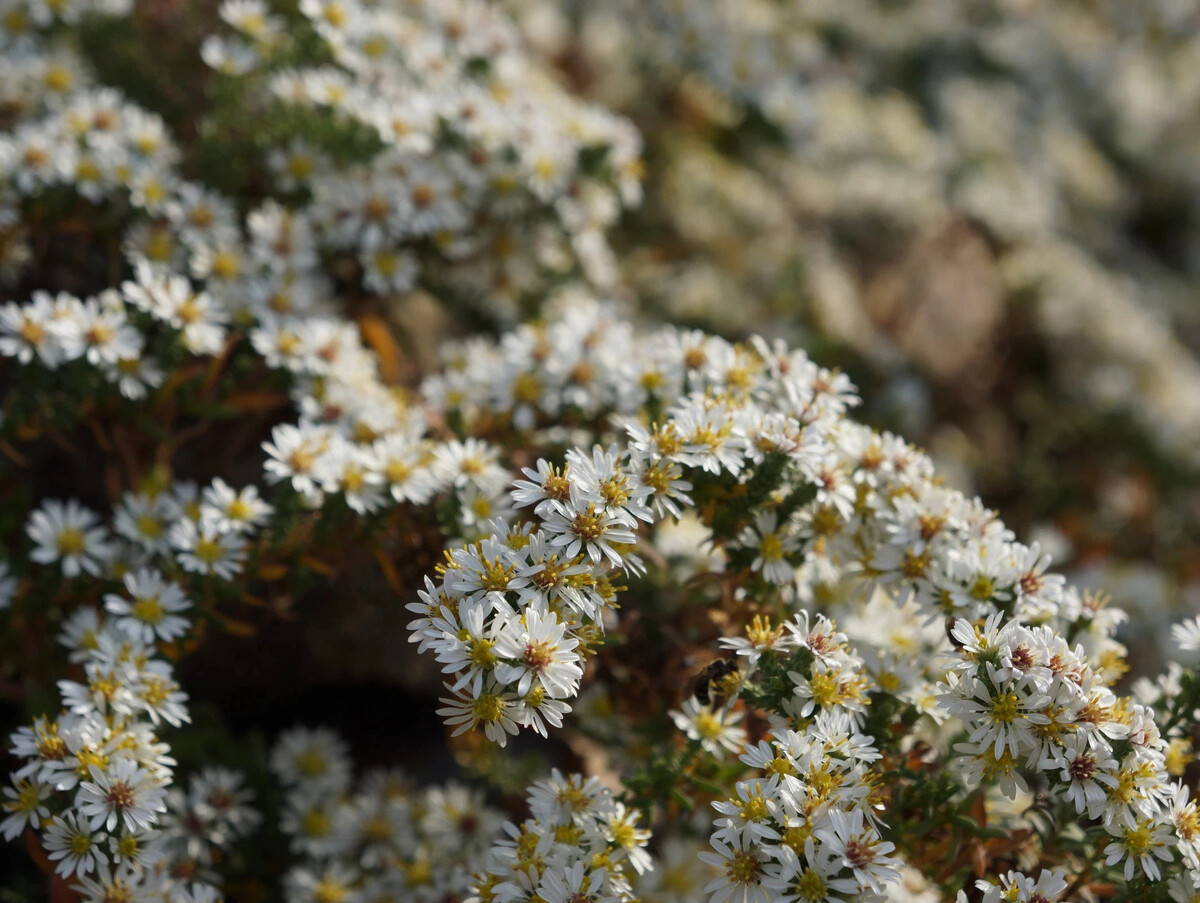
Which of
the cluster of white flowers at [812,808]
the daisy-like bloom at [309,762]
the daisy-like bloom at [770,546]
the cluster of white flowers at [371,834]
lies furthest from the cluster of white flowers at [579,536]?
the daisy-like bloom at [309,762]

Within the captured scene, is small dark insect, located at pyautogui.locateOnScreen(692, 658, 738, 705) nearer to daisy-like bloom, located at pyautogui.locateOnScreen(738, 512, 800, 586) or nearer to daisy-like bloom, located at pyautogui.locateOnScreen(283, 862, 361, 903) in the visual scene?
daisy-like bloom, located at pyautogui.locateOnScreen(738, 512, 800, 586)

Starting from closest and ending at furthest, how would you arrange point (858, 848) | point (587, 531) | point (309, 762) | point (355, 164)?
point (858, 848)
point (587, 531)
point (309, 762)
point (355, 164)

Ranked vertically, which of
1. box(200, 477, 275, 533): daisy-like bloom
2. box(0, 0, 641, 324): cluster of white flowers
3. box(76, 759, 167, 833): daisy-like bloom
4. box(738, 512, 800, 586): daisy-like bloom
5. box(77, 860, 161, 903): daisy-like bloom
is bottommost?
box(77, 860, 161, 903): daisy-like bloom

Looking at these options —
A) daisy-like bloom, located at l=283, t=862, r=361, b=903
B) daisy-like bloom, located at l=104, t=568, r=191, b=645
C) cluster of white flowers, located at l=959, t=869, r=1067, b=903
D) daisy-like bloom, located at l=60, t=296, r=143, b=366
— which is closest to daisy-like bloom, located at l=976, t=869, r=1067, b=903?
cluster of white flowers, located at l=959, t=869, r=1067, b=903

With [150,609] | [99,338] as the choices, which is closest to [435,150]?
[99,338]

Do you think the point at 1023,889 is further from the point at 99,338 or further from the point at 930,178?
the point at 930,178

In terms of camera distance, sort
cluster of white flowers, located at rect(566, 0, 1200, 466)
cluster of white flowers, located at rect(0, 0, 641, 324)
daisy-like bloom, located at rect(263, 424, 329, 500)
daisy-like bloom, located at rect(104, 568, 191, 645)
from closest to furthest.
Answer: daisy-like bloom, located at rect(104, 568, 191, 645) → daisy-like bloom, located at rect(263, 424, 329, 500) → cluster of white flowers, located at rect(0, 0, 641, 324) → cluster of white flowers, located at rect(566, 0, 1200, 466)

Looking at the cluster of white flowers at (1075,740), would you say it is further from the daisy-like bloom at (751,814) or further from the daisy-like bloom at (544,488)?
the daisy-like bloom at (544,488)

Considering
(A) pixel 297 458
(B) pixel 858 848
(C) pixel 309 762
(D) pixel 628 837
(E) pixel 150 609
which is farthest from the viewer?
(C) pixel 309 762
